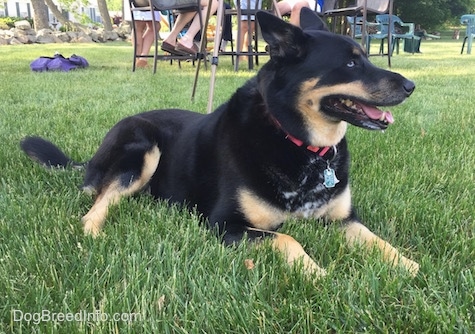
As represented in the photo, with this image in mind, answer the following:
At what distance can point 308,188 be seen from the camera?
2240 millimetres

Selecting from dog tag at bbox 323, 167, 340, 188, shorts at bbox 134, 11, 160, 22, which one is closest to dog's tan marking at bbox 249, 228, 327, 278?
dog tag at bbox 323, 167, 340, 188

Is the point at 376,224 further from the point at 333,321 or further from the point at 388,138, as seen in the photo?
the point at 388,138

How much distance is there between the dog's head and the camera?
2227 millimetres

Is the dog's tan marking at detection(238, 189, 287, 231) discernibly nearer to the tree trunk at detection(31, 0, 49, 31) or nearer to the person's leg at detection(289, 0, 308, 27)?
the person's leg at detection(289, 0, 308, 27)

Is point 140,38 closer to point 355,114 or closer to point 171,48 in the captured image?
point 171,48

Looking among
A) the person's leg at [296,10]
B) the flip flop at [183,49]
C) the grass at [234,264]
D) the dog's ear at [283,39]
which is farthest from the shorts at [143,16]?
the dog's ear at [283,39]

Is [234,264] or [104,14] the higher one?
[104,14]

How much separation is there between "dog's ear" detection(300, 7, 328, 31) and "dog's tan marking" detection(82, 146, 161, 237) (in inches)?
51.0

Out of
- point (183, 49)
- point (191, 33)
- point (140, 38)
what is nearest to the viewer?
point (183, 49)

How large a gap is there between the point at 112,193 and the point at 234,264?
3.50 ft

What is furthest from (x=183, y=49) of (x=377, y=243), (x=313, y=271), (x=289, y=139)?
(x=313, y=271)

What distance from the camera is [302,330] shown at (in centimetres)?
134

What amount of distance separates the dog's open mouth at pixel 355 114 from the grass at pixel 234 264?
1.57 ft

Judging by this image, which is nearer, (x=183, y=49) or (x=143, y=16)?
(x=183, y=49)
